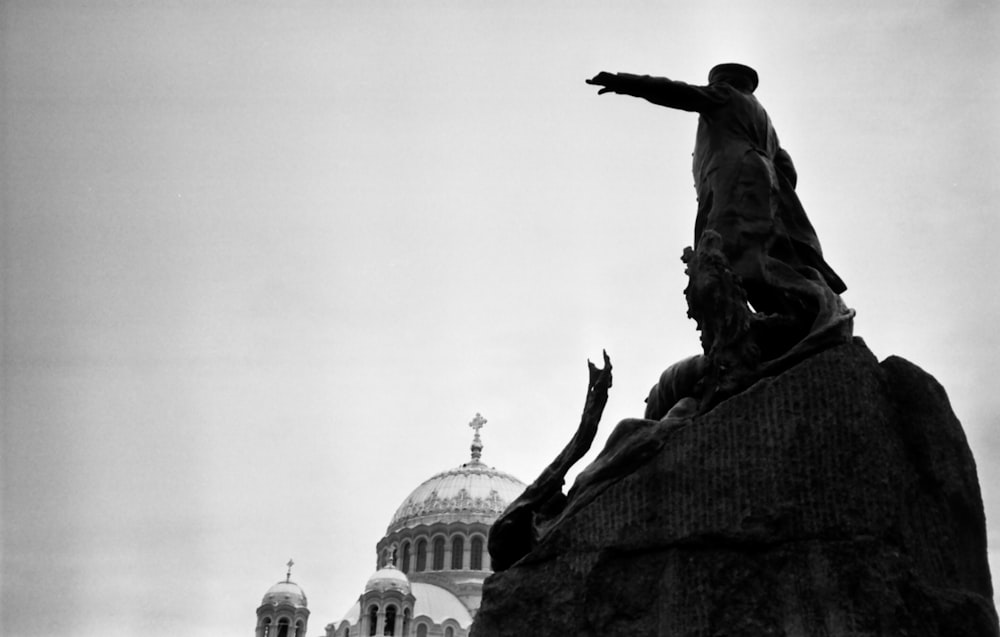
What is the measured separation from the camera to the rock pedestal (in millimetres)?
4688

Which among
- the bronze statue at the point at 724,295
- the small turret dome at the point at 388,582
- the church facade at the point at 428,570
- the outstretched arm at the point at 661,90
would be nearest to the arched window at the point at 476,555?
the church facade at the point at 428,570

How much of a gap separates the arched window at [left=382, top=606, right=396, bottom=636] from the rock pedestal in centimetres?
4715

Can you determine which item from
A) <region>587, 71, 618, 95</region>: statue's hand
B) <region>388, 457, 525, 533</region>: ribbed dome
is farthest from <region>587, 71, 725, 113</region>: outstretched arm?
<region>388, 457, 525, 533</region>: ribbed dome

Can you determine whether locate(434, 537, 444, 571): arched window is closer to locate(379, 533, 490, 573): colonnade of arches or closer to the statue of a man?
locate(379, 533, 490, 573): colonnade of arches

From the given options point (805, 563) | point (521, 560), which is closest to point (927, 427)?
point (805, 563)

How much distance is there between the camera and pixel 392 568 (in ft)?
172

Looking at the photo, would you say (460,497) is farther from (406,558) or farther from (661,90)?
(661,90)

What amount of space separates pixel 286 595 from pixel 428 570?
318 inches

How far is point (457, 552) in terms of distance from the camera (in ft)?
187

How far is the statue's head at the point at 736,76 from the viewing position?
21.8ft

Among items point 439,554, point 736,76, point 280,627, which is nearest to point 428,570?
point 439,554

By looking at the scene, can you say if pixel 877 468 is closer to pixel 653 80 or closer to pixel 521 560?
pixel 521 560

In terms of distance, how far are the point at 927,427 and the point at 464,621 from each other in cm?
4951

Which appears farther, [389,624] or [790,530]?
[389,624]
